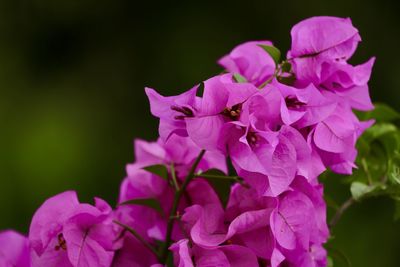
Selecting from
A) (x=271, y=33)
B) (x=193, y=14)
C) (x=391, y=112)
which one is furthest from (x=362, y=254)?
(x=391, y=112)

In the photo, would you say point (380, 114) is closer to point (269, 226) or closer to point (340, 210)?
point (340, 210)

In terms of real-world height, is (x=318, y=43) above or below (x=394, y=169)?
above

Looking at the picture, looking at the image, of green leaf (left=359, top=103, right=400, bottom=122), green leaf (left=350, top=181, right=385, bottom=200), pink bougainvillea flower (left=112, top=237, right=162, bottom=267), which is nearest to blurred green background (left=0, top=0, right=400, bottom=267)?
green leaf (left=359, top=103, right=400, bottom=122)

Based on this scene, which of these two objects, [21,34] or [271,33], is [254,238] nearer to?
[271,33]

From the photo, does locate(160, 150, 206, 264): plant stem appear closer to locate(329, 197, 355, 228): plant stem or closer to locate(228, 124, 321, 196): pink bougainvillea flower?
locate(228, 124, 321, 196): pink bougainvillea flower

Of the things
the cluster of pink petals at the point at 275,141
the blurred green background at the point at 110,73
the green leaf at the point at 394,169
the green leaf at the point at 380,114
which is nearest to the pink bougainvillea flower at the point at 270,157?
the cluster of pink petals at the point at 275,141

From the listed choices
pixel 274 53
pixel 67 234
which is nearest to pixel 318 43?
pixel 274 53
